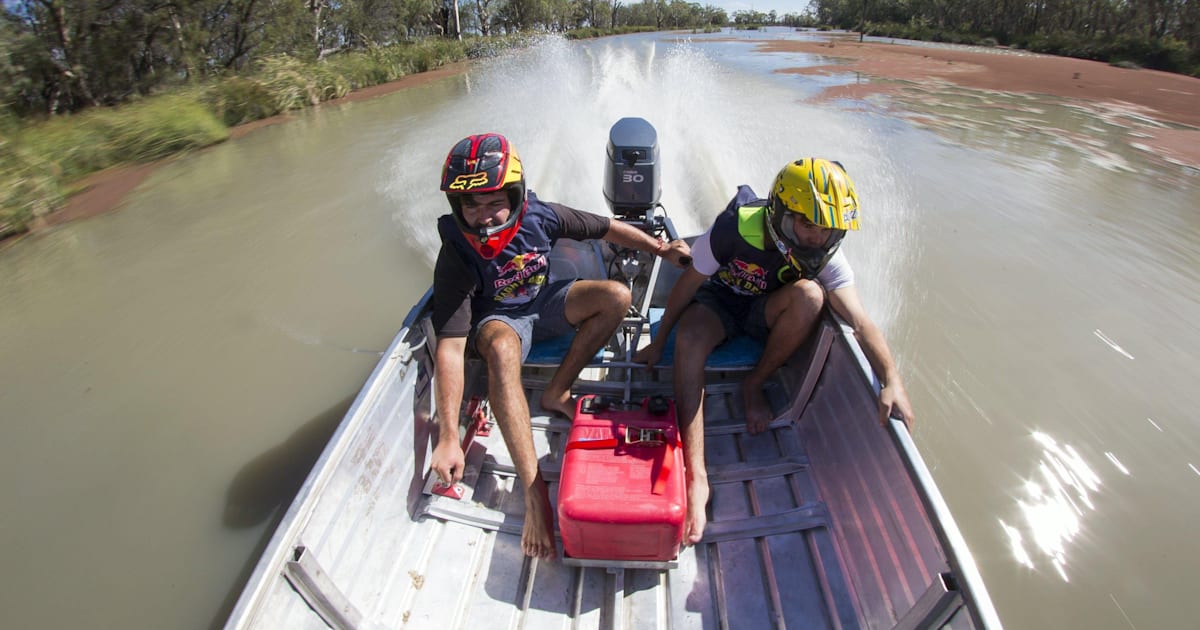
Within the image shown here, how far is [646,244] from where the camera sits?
2695 millimetres

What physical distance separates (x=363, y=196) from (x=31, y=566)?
5.17 metres

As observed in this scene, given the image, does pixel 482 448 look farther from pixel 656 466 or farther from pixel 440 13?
pixel 440 13

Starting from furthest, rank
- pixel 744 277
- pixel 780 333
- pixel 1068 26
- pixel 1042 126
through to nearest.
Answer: pixel 1068 26 → pixel 1042 126 → pixel 744 277 → pixel 780 333

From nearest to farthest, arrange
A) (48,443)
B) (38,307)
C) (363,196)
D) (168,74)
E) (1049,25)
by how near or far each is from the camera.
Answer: (48,443) < (38,307) < (363,196) < (168,74) < (1049,25)

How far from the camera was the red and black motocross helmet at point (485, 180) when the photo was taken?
84.8 inches

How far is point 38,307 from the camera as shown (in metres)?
4.70

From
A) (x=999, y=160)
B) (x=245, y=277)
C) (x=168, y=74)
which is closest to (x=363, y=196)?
(x=245, y=277)

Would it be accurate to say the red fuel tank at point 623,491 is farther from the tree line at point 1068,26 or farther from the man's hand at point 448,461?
the tree line at point 1068,26

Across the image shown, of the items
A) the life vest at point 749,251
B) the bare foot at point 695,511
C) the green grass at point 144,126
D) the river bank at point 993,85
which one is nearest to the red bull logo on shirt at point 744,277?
the life vest at point 749,251

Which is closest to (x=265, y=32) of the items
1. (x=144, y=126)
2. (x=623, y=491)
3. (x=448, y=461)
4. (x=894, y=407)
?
(x=144, y=126)

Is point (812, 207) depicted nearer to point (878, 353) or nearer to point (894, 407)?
point (878, 353)

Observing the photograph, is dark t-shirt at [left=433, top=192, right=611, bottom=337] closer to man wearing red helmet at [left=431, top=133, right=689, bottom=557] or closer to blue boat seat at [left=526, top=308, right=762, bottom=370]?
man wearing red helmet at [left=431, top=133, right=689, bottom=557]

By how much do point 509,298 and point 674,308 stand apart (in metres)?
0.77

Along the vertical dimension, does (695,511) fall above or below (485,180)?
below
